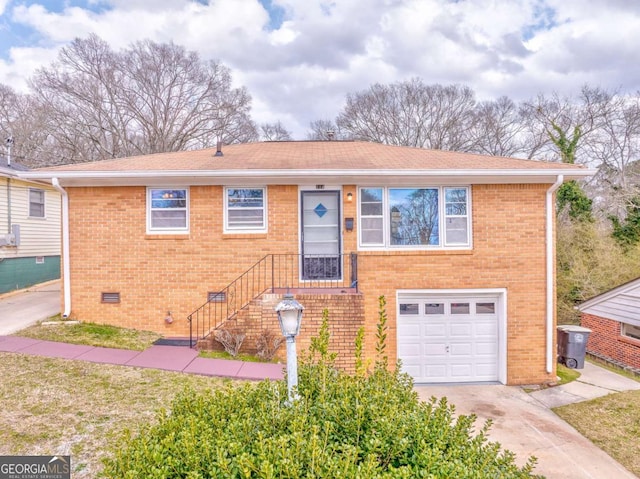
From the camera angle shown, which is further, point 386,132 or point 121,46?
point 386,132

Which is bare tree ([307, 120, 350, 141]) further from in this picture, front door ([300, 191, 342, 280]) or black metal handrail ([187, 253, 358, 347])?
black metal handrail ([187, 253, 358, 347])

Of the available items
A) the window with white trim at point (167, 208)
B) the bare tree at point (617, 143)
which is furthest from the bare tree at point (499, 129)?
the window with white trim at point (167, 208)

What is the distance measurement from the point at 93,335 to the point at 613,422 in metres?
10.1

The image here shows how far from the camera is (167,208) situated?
8258 mm

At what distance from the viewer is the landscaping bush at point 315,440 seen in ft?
6.61

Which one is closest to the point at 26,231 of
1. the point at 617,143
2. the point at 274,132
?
the point at 274,132

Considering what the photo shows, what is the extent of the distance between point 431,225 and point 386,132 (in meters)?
19.5

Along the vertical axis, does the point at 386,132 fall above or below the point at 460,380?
above

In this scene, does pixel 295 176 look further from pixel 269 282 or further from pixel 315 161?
pixel 269 282

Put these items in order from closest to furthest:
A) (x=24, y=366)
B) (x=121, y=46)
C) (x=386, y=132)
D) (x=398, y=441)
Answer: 1. (x=398, y=441)
2. (x=24, y=366)
3. (x=121, y=46)
4. (x=386, y=132)

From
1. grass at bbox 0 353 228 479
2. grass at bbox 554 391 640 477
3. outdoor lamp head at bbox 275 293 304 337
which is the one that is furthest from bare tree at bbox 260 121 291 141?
outdoor lamp head at bbox 275 293 304 337

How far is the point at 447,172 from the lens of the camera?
7.71 metres

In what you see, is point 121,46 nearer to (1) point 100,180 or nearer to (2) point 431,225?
(1) point 100,180

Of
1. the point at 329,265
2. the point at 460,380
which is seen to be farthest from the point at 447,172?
the point at 460,380
